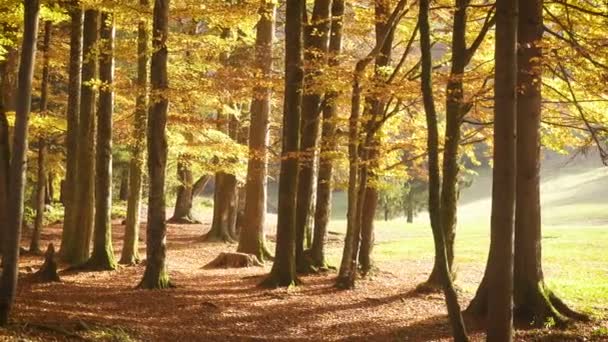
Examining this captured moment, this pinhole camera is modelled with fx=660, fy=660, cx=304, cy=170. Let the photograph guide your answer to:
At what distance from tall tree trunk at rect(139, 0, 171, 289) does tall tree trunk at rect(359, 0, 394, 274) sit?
4225 mm

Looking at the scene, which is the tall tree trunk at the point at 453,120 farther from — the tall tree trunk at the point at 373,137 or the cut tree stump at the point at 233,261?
the cut tree stump at the point at 233,261

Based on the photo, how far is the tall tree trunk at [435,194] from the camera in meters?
8.59

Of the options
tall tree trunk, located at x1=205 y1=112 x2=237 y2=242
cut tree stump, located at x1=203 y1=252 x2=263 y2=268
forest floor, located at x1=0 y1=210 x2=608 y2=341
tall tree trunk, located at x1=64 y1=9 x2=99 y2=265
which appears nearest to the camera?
forest floor, located at x1=0 y1=210 x2=608 y2=341

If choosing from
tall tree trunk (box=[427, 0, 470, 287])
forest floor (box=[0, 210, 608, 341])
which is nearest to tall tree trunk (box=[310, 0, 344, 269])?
forest floor (box=[0, 210, 608, 341])

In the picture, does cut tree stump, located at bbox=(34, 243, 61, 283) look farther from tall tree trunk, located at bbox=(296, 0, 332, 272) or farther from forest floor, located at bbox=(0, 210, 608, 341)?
tall tree trunk, located at bbox=(296, 0, 332, 272)

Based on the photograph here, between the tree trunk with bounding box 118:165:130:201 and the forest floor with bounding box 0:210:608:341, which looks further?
the tree trunk with bounding box 118:165:130:201

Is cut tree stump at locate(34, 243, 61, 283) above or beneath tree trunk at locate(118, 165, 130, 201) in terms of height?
beneath

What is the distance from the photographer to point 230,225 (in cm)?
2622

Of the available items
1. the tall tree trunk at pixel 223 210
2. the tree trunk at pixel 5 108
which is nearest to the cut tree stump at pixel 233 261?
the tree trunk at pixel 5 108

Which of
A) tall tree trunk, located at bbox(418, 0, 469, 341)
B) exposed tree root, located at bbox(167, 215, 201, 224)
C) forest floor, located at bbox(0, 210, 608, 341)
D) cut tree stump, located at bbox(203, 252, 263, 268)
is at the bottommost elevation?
forest floor, located at bbox(0, 210, 608, 341)

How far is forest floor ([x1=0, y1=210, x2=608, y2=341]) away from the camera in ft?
32.3

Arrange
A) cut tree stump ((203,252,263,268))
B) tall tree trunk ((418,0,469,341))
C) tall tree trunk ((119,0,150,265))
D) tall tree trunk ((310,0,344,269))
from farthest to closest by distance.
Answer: cut tree stump ((203,252,263,268)), tall tree trunk ((310,0,344,269)), tall tree trunk ((119,0,150,265)), tall tree trunk ((418,0,469,341))

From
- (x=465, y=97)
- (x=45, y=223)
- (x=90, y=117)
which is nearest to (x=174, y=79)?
(x=90, y=117)

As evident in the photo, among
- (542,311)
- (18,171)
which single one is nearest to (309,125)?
→ (542,311)
